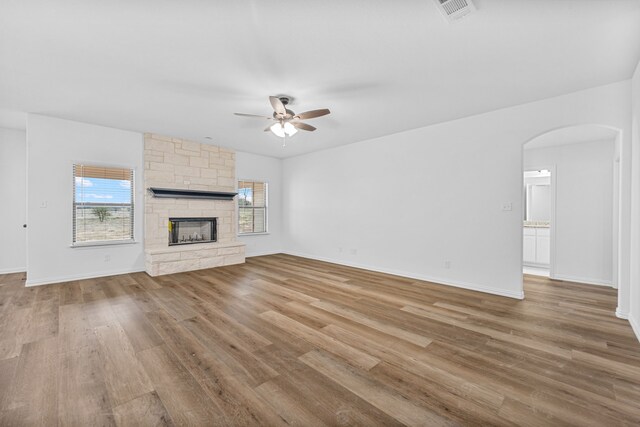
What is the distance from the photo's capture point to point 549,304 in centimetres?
350

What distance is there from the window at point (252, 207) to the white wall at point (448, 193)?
74.0 inches

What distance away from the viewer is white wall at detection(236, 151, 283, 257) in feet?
22.8

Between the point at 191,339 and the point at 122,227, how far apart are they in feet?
12.9

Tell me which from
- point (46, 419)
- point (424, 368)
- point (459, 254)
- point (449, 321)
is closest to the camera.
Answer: point (46, 419)

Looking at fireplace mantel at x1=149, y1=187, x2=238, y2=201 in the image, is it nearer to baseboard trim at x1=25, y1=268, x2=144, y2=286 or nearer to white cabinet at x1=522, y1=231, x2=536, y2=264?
baseboard trim at x1=25, y1=268, x2=144, y2=286

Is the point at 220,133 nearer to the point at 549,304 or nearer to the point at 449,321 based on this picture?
the point at 449,321

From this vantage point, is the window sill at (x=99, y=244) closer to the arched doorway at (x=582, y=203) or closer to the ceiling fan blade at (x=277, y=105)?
the ceiling fan blade at (x=277, y=105)

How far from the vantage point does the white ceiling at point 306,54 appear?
202 cm

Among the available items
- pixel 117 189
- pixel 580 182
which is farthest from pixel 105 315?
pixel 580 182

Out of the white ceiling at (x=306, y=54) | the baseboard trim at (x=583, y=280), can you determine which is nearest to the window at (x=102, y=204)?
the white ceiling at (x=306, y=54)

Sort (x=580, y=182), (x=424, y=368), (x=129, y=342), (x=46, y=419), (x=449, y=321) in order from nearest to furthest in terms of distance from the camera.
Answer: (x=46, y=419) → (x=424, y=368) → (x=129, y=342) → (x=449, y=321) → (x=580, y=182)

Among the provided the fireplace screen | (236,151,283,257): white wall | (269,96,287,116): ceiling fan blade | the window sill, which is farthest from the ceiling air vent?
the window sill

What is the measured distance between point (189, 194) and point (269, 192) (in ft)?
7.44

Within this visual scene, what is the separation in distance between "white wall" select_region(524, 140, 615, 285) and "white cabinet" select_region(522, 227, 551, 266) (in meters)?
0.86
